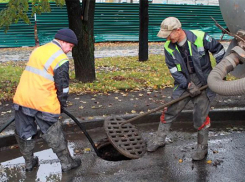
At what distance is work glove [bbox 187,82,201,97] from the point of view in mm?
4504

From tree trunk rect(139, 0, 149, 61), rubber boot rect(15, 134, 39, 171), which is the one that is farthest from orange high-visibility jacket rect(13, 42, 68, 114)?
tree trunk rect(139, 0, 149, 61)

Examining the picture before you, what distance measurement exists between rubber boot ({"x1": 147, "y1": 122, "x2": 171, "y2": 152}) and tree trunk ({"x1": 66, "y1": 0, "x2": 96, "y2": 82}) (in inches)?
153

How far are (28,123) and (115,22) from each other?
49.7 feet

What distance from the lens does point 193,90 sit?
14.8 feet

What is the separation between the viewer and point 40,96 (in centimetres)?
403

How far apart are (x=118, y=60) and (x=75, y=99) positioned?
17.8 ft

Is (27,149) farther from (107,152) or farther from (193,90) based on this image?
(193,90)

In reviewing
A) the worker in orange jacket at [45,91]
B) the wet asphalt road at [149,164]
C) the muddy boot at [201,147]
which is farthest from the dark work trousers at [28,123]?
the muddy boot at [201,147]

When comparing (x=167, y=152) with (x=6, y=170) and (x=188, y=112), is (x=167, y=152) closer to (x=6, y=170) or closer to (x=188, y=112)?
(x=188, y=112)

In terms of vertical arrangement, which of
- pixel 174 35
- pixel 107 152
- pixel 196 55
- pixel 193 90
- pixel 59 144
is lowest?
pixel 107 152

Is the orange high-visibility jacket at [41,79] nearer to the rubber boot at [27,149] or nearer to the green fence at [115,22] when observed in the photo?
the rubber boot at [27,149]

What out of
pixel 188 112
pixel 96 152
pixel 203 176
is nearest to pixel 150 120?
pixel 188 112

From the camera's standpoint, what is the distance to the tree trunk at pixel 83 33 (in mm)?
8180

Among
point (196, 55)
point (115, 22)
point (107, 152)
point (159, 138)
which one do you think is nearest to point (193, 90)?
point (196, 55)
